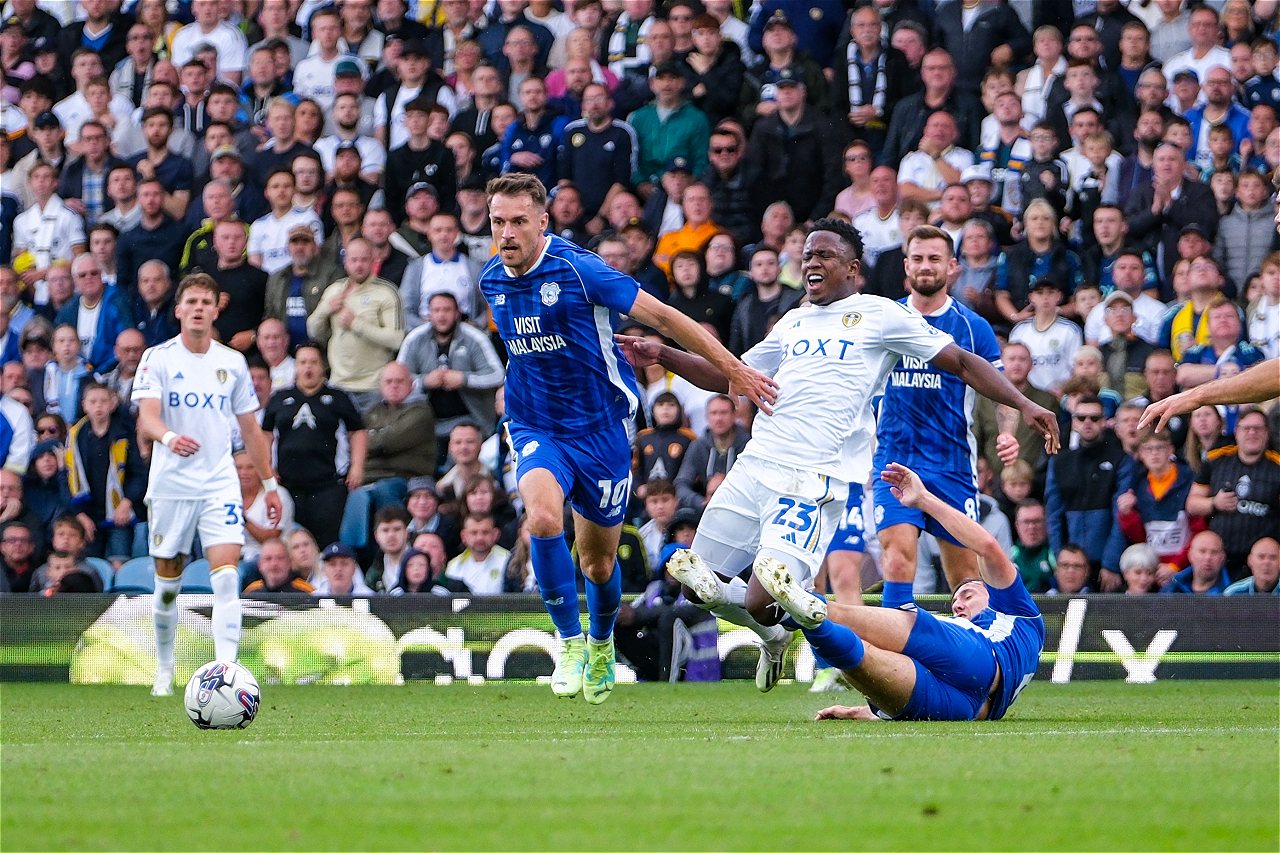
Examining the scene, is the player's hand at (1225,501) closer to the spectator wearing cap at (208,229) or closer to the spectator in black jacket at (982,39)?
the spectator in black jacket at (982,39)

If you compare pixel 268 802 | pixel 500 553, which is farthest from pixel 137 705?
pixel 268 802

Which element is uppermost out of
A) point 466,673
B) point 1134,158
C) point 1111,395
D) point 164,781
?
point 1134,158

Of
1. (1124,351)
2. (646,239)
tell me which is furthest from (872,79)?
(1124,351)

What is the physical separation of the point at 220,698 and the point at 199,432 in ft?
14.5

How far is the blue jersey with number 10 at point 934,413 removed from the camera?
1173 cm

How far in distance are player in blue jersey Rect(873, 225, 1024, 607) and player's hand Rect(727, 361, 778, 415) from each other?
2428 millimetres

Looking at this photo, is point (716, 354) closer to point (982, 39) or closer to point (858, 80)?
point (858, 80)

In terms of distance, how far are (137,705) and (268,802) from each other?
6328mm

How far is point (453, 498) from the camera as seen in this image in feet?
54.9

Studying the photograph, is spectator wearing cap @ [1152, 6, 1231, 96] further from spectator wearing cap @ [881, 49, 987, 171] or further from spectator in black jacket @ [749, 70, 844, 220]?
spectator in black jacket @ [749, 70, 844, 220]

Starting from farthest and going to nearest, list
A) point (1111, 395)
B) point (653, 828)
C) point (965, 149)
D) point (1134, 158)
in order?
1. point (965, 149)
2. point (1134, 158)
3. point (1111, 395)
4. point (653, 828)

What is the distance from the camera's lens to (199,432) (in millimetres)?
13422

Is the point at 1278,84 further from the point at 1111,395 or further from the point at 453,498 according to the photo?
the point at 453,498

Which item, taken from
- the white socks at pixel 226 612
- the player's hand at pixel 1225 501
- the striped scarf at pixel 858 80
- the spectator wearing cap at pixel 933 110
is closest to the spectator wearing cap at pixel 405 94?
the striped scarf at pixel 858 80
